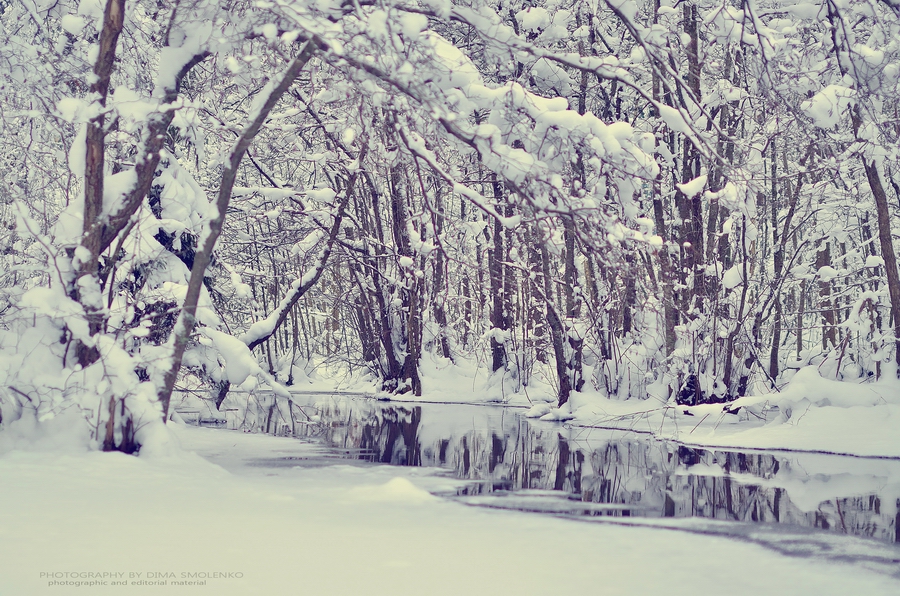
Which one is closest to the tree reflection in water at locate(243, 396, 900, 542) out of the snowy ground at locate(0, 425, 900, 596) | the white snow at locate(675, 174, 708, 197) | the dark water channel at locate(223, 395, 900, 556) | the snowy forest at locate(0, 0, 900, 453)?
the dark water channel at locate(223, 395, 900, 556)

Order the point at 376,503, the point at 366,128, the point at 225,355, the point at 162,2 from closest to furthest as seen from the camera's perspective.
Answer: the point at 376,503
the point at 366,128
the point at 162,2
the point at 225,355

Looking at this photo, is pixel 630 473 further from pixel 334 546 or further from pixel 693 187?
pixel 693 187

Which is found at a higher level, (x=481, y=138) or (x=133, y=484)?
(x=481, y=138)

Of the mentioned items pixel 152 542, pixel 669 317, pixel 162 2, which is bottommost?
pixel 152 542

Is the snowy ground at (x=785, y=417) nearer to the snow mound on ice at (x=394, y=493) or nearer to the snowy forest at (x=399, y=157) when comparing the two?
the snowy forest at (x=399, y=157)

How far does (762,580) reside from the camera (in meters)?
4.45

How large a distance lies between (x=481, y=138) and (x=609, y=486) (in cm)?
308

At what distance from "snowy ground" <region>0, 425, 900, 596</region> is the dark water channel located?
0.55 meters

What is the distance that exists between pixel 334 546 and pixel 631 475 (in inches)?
165

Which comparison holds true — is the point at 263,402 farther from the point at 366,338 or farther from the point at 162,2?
the point at 162,2

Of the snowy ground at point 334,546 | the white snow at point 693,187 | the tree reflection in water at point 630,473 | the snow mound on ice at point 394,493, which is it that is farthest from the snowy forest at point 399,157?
the snow mound on ice at point 394,493

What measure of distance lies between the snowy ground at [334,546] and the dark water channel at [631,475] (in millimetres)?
555

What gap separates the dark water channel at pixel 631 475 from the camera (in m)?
6.32

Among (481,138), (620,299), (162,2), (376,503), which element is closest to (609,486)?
(620,299)
